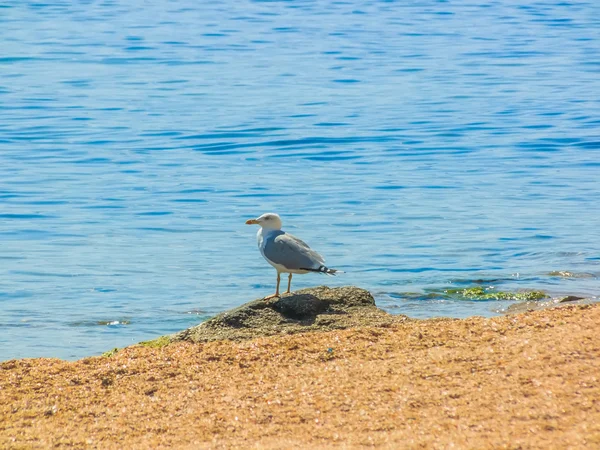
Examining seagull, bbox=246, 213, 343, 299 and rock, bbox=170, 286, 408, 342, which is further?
seagull, bbox=246, 213, 343, 299

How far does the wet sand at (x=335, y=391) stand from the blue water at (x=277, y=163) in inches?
83.6

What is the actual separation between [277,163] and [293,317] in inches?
397

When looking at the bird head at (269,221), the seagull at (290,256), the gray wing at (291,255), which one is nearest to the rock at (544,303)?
the seagull at (290,256)

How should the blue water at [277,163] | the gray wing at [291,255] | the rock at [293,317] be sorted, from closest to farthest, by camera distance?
the rock at [293,317], the gray wing at [291,255], the blue water at [277,163]

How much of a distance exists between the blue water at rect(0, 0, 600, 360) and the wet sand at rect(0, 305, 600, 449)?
6.97 ft

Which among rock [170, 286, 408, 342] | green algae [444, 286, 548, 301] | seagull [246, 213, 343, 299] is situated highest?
seagull [246, 213, 343, 299]

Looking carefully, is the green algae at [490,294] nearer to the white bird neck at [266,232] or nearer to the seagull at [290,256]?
the seagull at [290,256]

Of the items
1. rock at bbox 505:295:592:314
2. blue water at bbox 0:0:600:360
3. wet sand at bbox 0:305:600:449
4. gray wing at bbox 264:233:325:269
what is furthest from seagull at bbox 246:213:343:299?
rock at bbox 505:295:592:314

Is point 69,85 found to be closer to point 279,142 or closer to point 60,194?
point 279,142

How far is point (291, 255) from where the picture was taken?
7.85m

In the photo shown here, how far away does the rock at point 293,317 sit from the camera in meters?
7.26

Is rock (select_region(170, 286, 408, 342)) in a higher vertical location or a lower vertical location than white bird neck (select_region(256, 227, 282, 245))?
lower

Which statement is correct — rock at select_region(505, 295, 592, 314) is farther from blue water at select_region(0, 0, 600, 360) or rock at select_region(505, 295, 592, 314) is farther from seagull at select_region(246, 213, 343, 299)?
seagull at select_region(246, 213, 343, 299)

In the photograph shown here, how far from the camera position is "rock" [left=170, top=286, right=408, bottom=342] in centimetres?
726
